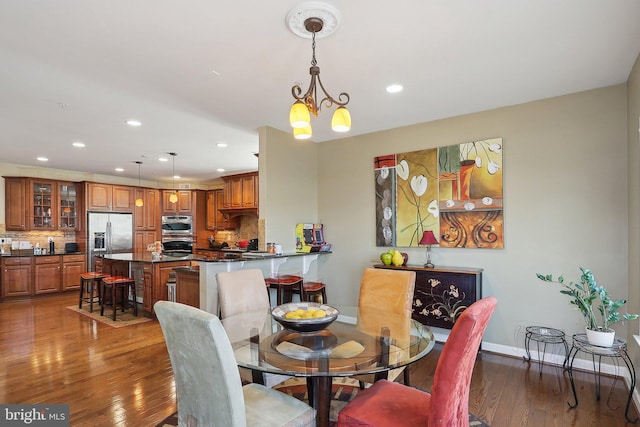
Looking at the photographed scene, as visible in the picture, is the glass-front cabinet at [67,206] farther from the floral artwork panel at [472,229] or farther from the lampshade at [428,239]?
the floral artwork panel at [472,229]

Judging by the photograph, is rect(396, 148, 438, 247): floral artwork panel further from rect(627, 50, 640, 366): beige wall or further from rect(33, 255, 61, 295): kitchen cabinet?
rect(33, 255, 61, 295): kitchen cabinet

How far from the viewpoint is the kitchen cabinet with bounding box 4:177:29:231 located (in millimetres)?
6504

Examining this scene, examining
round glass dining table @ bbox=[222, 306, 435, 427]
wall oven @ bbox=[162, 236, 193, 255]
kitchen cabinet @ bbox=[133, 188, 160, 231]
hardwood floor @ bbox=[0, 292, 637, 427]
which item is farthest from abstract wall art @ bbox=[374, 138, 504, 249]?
kitchen cabinet @ bbox=[133, 188, 160, 231]

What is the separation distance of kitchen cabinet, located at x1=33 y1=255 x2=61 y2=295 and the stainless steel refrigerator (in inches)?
23.0

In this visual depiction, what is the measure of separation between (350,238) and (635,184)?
2913 millimetres

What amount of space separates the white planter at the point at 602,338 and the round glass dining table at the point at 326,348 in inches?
52.3

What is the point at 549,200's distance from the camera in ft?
11.0

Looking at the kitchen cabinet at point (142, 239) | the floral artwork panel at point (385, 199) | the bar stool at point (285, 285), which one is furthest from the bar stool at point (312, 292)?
the kitchen cabinet at point (142, 239)

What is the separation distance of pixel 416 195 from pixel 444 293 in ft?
3.92

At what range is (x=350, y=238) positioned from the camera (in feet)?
15.4

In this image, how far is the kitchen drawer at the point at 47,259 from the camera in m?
6.44

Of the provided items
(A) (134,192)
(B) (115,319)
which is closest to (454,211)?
(B) (115,319)

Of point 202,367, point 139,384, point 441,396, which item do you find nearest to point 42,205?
point 139,384

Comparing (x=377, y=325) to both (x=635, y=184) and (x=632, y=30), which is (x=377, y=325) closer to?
(x=635, y=184)
